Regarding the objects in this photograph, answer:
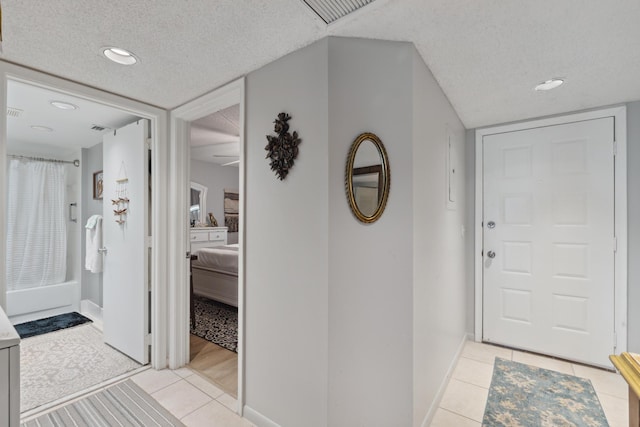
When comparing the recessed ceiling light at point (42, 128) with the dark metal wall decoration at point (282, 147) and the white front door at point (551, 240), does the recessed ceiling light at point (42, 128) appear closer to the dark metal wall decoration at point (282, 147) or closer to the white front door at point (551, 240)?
the dark metal wall decoration at point (282, 147)

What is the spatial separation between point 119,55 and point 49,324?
3534mm

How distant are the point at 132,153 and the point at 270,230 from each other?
5.74ft

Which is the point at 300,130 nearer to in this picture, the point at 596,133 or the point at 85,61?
the point at 85,61

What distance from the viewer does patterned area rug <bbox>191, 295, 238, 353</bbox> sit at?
312 cm

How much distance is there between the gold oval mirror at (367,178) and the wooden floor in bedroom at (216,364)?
1.73 metres

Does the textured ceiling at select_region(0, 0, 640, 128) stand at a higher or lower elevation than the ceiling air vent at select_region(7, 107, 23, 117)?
higher

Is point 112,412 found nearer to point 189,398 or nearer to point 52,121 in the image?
point 189,398

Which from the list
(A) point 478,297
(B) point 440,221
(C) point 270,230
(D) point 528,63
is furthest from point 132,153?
(A) point 478,297

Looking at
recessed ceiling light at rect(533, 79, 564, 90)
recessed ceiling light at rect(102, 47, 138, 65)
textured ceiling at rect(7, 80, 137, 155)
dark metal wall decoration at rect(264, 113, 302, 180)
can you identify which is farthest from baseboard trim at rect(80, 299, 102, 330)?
recessed ceiling light at rect(533, 79, 564, 90)

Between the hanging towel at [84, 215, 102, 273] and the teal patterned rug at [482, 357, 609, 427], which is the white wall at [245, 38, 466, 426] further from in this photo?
the hanging towel at [84, 215, 102, 273]

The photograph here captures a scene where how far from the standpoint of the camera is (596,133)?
2549 millimetres

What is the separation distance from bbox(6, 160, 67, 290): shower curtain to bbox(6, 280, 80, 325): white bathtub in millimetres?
140

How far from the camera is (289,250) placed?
67.3 inches

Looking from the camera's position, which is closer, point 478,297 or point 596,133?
point 596,133
